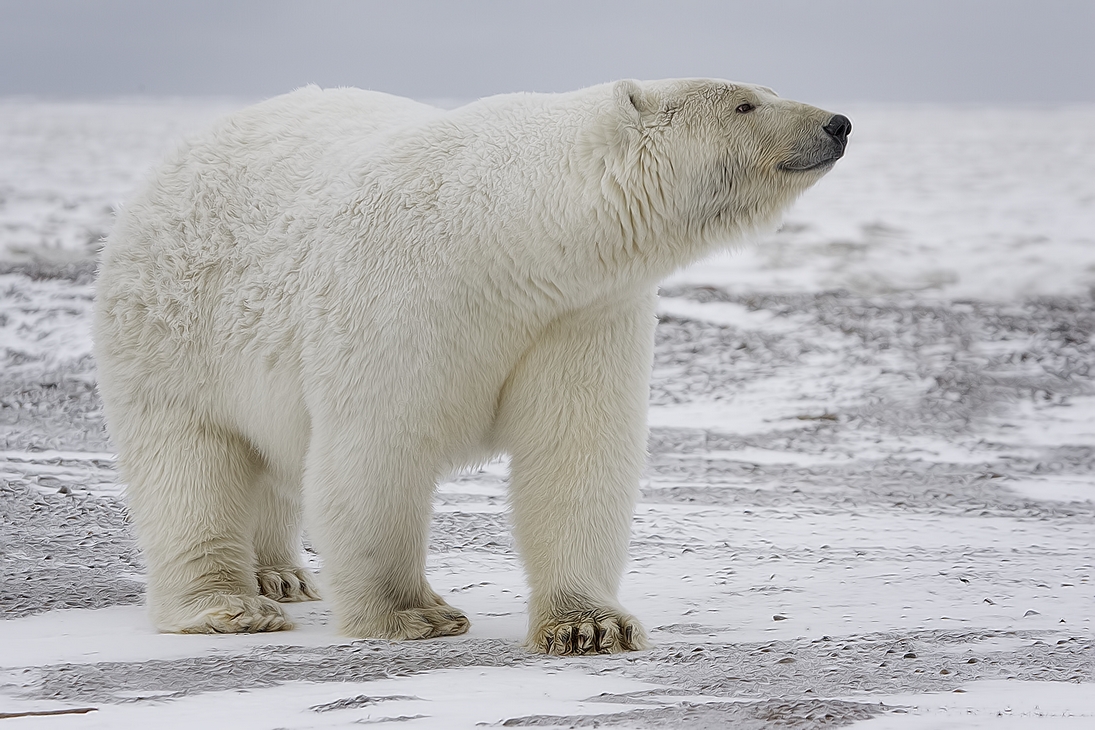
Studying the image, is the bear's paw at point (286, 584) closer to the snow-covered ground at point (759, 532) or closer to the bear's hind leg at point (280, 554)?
the bear's hind leg at point (280, 554)

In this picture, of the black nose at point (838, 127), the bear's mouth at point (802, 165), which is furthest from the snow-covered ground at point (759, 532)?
the black nose at point (838, 127)

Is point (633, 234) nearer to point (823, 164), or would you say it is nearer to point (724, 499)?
point (823, 164)

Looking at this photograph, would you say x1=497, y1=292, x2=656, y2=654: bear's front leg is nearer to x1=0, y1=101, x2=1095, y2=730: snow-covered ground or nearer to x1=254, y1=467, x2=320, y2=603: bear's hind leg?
x1=0, y1=101, x2=1095, y2=730: snow-covered ground

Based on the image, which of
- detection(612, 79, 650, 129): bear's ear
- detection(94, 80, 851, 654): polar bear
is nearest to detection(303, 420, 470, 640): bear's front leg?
detection(94, 80, 851, 654): polar bear

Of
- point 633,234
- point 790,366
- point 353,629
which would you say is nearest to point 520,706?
point 353,629

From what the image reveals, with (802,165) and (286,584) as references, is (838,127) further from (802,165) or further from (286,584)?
(286,584)

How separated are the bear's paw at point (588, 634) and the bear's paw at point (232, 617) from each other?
3.12 feet

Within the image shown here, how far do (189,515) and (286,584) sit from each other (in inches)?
30.9

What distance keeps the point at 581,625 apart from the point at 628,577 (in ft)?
4.54

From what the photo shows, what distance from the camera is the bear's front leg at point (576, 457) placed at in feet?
13.3

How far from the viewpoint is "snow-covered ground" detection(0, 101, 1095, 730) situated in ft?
10.9

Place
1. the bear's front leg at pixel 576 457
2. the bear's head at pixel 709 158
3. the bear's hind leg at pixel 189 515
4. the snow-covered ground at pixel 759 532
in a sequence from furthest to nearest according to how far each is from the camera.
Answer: the bear's hind leg at pixel 189 515
the bear's front leg at pixel 576 457
the bear's head at pixel 709 158
the snow-covered ground at pixel 759 532

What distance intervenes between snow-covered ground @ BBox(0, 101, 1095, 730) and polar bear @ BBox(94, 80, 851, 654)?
31cm

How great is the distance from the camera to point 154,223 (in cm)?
467
